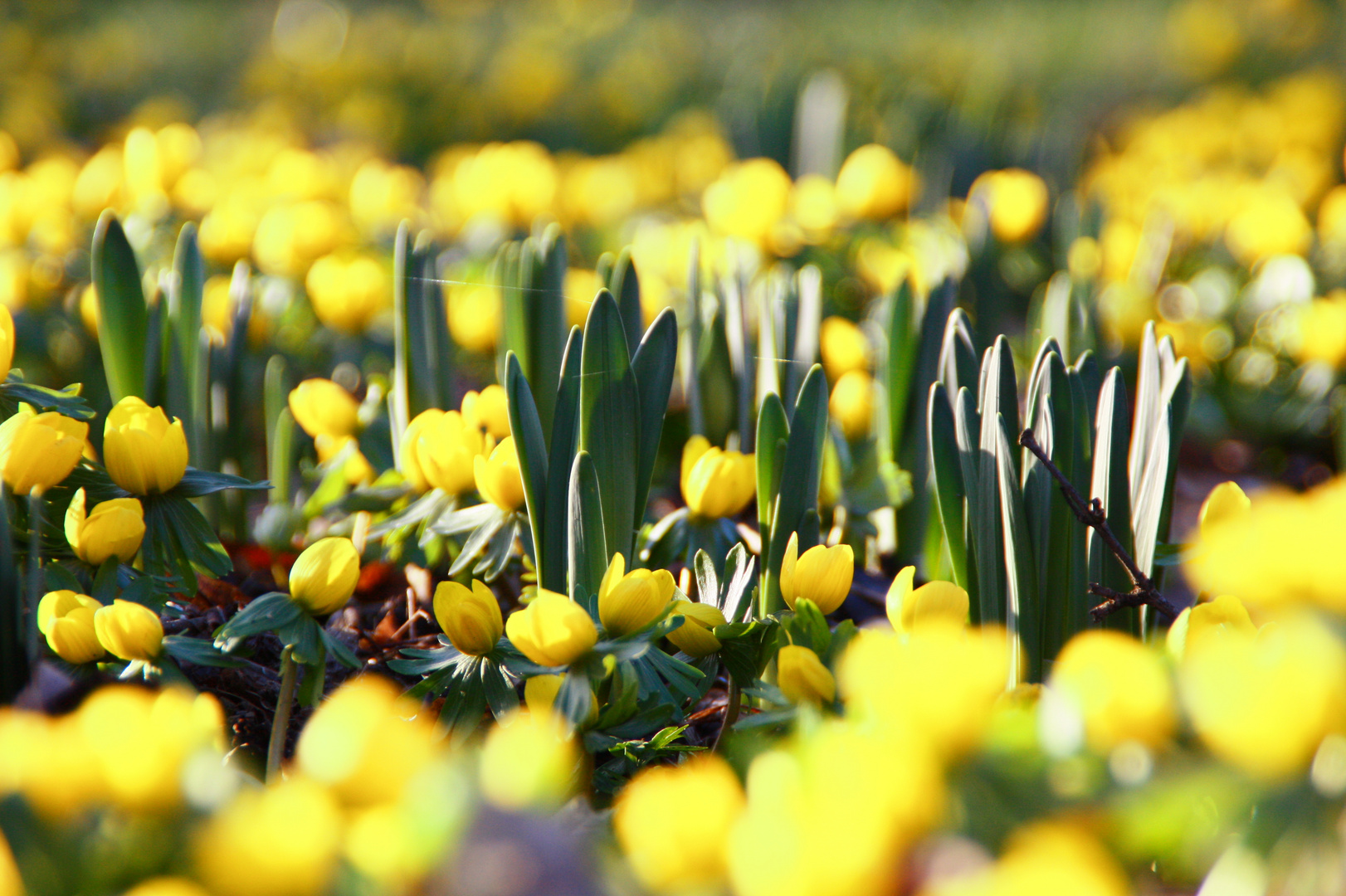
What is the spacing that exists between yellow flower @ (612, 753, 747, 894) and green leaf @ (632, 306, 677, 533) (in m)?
0.67

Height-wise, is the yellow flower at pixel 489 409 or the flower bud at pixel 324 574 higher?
the yellow flower at pixel 489 409

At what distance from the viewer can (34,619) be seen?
85cm

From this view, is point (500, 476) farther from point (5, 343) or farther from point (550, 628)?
point (5, 343)

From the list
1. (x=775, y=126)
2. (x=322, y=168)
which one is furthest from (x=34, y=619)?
(x=775, y=126)

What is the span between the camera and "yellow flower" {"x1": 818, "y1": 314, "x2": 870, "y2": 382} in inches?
68.4

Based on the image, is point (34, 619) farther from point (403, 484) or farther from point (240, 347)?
point (240, 347)

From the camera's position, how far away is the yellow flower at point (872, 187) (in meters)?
2.26

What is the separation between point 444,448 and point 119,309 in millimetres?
543

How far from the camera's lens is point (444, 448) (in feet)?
3.87

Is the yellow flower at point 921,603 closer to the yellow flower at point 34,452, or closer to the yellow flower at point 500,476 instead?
the yellow flower at point 500,476

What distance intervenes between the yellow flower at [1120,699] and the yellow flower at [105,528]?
3.00 feet

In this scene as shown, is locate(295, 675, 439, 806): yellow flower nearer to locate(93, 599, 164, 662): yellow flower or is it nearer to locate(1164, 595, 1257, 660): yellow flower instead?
locate(93, 599, 164, 662): yellow flower

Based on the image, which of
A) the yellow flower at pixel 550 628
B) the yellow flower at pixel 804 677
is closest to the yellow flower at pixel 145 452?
the yellow flower at pixel 550 628

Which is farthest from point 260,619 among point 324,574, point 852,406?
point 852,406
